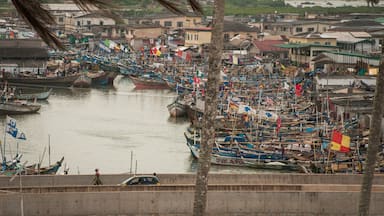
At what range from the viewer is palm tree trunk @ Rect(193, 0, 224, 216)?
4.99 m

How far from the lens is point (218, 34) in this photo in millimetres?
4992

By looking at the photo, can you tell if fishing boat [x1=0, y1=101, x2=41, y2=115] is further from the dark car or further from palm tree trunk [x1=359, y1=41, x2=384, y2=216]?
palm tree trunk [x1=359, y1=41, x2=384, y2=216]

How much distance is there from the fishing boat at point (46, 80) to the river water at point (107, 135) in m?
2.90

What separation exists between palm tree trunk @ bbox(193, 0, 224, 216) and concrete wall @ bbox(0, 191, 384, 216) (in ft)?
16.8

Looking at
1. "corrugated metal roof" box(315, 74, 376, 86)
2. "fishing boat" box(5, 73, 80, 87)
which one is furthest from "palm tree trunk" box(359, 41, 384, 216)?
"fishing boat" box(5, 73, 80, 87)

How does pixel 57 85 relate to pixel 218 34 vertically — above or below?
below

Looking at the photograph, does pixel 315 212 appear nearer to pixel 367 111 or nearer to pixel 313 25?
pixel 367 111

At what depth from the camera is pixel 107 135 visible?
2534 cm

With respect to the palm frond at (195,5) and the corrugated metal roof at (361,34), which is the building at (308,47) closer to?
the corrugated metal roof at (361,34)

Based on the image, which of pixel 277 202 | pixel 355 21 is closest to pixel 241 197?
pixel 277 202

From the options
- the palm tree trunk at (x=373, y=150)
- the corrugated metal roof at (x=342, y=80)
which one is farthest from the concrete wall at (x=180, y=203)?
the corrugated metal roof at (x=342, y=80)

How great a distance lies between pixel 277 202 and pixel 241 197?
0.48m

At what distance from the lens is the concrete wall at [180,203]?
10227 millimetres

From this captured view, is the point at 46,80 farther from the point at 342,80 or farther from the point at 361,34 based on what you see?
the point at 361,34
